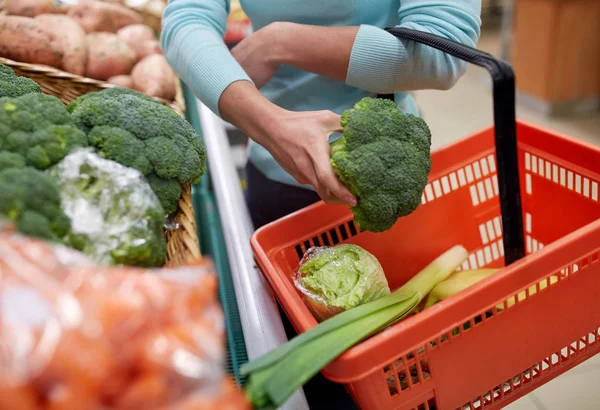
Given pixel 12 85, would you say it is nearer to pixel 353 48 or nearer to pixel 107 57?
pixel 353 48

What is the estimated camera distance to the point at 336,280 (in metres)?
0.86

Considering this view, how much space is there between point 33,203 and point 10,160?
Result: 0.20 feet

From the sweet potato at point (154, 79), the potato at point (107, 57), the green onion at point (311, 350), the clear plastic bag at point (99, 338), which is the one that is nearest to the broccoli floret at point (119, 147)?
the clear plastic bag at point (99, 338)

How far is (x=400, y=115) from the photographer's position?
0.84 metres

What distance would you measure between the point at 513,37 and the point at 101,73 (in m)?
3.16

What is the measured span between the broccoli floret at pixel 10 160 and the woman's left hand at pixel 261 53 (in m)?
0.57

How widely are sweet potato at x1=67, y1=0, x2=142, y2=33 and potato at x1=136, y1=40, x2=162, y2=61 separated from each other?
0.13 meters

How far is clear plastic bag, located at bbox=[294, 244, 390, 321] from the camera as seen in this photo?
2.78ft

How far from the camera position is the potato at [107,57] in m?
1.44

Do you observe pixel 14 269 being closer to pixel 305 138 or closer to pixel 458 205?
pixel 305 138

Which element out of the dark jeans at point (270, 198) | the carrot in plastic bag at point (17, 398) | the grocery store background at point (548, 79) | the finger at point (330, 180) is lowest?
the grocery store background at point (548, 79)

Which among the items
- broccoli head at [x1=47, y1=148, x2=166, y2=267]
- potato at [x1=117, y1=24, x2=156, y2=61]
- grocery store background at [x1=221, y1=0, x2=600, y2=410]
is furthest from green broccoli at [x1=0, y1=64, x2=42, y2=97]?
grocery store background at [x1=221, y1=0, x2=600, y2=410]

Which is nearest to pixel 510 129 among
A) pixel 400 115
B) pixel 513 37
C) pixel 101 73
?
pixel 400 115

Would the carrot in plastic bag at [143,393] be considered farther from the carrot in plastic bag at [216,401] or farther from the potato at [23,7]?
the potato at [23,7]
